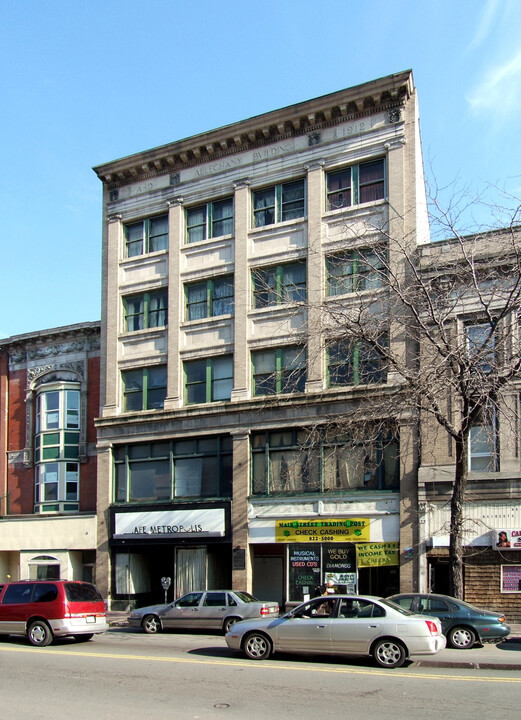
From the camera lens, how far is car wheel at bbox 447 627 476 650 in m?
17.5

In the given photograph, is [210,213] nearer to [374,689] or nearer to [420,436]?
[420,436]

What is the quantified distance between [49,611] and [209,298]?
15178mm

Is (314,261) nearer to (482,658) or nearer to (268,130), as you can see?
(268,130)

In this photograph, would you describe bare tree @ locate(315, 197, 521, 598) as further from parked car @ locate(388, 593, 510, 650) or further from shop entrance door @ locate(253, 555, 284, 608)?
shop entrance door @ locate(253, 555, 284, 608)

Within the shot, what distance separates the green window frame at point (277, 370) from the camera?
2798 centimetres

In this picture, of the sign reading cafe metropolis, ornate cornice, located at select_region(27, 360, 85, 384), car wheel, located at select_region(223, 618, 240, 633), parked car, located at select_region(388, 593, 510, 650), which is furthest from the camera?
ornate cornice, located at select_region(27, 360, 85, 384)

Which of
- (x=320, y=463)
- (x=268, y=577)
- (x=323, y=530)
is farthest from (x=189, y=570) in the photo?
(x=320, y=463)

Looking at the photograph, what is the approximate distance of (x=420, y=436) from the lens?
2519cm

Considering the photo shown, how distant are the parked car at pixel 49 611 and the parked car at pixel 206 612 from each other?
9.74 feet

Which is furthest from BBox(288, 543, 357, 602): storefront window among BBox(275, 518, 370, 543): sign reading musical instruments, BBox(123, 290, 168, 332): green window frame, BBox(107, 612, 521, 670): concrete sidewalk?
BBox(123, 290, 168, 332): green window frame

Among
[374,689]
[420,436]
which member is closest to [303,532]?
[420,436]

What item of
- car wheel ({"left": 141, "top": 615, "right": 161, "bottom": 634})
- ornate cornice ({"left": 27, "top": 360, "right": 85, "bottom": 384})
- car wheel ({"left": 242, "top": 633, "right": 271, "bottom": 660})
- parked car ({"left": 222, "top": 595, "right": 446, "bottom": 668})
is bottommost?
car wheel ({"left": 141, "top": 615, "right": 161, "bottom": 634})

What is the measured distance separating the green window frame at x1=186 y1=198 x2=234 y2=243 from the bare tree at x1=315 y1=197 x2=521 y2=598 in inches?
206

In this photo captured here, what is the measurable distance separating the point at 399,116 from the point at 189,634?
1861 centimetres
